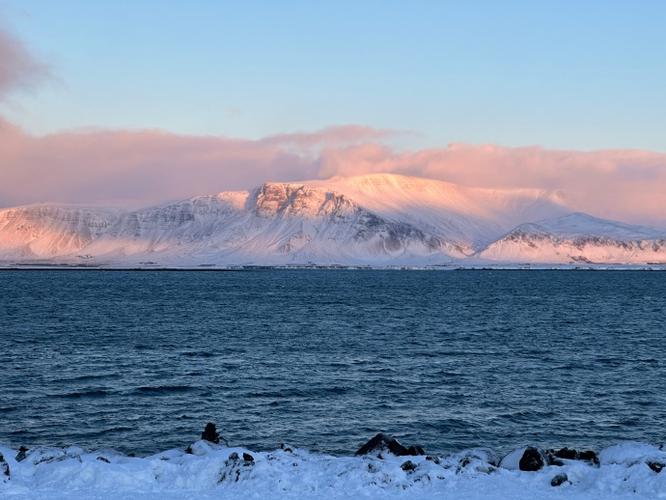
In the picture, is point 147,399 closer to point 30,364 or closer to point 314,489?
point 30,364

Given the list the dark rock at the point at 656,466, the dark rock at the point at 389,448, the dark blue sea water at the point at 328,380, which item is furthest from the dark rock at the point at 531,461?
the dark blue sea water at the point at 328,380

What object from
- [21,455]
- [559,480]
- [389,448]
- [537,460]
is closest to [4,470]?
[21,455]

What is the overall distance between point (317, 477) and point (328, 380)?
23238mm

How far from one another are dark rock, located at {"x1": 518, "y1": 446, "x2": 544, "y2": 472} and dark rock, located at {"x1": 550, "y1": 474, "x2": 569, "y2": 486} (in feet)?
3.22

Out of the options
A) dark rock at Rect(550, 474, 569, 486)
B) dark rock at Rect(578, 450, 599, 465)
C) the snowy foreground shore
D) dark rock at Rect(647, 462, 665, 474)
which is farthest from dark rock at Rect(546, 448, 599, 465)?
dark rock at Rect(647, 462, 665, 474)

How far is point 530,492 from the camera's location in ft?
64.2

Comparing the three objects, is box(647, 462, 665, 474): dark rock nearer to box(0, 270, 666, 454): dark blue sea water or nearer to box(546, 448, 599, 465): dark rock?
box(546, 448, 599, 465): dark rock

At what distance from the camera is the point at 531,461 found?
21328 mm

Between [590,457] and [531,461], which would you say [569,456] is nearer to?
[590,457]

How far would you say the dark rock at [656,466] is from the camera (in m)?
20.5

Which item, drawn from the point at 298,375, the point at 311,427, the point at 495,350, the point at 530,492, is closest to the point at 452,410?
the point at 311,427

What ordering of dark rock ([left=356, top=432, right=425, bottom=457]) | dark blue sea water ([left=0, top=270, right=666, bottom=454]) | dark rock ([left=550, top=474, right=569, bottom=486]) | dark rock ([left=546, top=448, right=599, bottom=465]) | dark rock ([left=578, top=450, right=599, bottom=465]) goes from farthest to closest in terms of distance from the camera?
dark blue sea water ([left=0, top=270, right=666, bottom=454])
dark rock ([left=356, top=432, right=425, bottom=457])
dark rock ([left=578, top=450, right=599, bottom=465])
dark rock ([left=546, top=448, right=599, bottom=465])
dark rock ([left=550, top=474, right=569, bottom=486])

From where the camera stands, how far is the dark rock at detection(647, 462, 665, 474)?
2055cm

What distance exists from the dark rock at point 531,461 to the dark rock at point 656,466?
8.76ft
